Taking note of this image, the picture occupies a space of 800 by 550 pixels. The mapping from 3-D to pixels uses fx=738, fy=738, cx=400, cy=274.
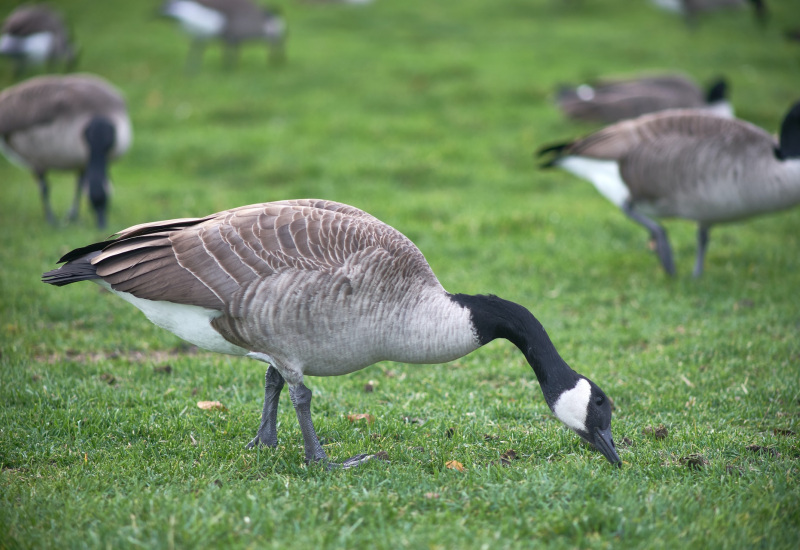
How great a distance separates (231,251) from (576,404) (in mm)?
A: 2088

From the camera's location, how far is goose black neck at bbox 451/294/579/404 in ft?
13.5

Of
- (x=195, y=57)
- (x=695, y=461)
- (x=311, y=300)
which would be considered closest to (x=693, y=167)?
(x=695, y=461)

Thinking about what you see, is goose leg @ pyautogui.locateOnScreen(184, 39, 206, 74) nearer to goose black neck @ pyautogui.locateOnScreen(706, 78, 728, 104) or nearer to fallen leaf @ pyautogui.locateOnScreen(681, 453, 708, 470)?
goose black neck @ pyautogui.locateOnScreen(706, 78, 728, 104)

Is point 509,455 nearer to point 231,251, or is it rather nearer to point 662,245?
point 231,251

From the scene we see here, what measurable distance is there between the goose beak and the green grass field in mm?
78

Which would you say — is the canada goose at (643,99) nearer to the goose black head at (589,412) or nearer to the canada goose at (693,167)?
the canada goose at (693,167)

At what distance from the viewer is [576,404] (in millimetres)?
4039

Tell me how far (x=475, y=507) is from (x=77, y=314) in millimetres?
4615

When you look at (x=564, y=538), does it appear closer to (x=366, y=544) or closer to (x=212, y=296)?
(x=366, y=544)

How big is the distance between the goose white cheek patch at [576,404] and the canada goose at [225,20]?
13658mm

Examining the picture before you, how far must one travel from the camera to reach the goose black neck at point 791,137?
727 centimetres

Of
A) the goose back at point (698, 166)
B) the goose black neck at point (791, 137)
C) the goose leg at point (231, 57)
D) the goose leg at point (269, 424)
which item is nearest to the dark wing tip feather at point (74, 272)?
the goose leg at point (269, 424)

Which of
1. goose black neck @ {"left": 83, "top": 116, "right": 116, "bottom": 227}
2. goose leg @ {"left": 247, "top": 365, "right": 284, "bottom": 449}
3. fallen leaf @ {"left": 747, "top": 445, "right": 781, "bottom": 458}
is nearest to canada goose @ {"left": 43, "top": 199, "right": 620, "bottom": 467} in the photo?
goose leg @ {"left": 247, "top": 365, "right": 284, "bottom": 449}

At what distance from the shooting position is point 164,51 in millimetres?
16828
